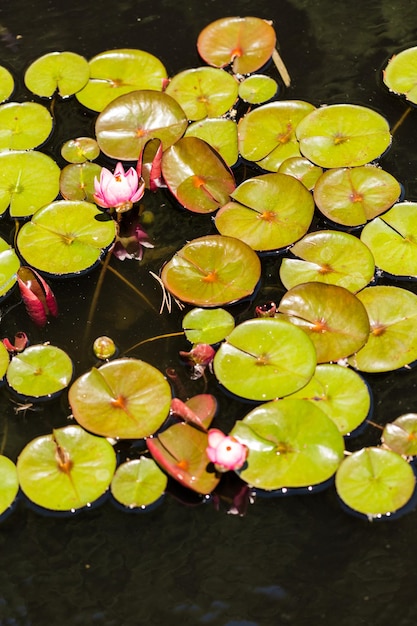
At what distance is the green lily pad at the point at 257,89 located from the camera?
11.8ft

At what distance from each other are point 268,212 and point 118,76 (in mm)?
1163

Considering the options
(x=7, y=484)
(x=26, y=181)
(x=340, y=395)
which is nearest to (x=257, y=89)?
(x=26, y=181)

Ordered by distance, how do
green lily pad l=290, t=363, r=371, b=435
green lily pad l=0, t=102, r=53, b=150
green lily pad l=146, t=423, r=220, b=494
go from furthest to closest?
1. green lily pad l=0, t=102, r=53, b=150
2. green lily pad l=290, t=363, r=371, b=435
3. green lily pad l=146, t=423, r=220, b=494

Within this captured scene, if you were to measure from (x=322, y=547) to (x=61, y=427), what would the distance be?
1030 millimetres

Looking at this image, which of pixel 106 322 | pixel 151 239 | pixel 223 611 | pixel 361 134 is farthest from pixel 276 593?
pixel 361 134

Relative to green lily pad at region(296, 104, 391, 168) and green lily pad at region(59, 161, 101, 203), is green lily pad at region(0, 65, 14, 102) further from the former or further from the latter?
green lily pad at region(296, 104, 391, 168)

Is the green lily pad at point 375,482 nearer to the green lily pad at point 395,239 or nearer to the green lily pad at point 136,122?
the green lily pad at point 395,239

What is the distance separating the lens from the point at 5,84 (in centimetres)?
376

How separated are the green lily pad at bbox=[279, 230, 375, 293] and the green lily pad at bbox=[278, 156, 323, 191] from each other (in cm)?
31

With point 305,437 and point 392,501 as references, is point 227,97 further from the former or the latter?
point 392,501

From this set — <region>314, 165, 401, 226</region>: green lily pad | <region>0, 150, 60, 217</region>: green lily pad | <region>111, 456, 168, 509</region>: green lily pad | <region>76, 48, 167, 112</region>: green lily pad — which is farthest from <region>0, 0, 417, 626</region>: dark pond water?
<region>76, 48, 167, 112</region>: green lily pad

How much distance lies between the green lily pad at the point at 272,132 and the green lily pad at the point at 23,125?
3.09 ft

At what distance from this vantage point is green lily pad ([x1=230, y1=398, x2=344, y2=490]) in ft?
8.32

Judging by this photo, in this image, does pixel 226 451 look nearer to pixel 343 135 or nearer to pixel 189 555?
pixel 189 555
